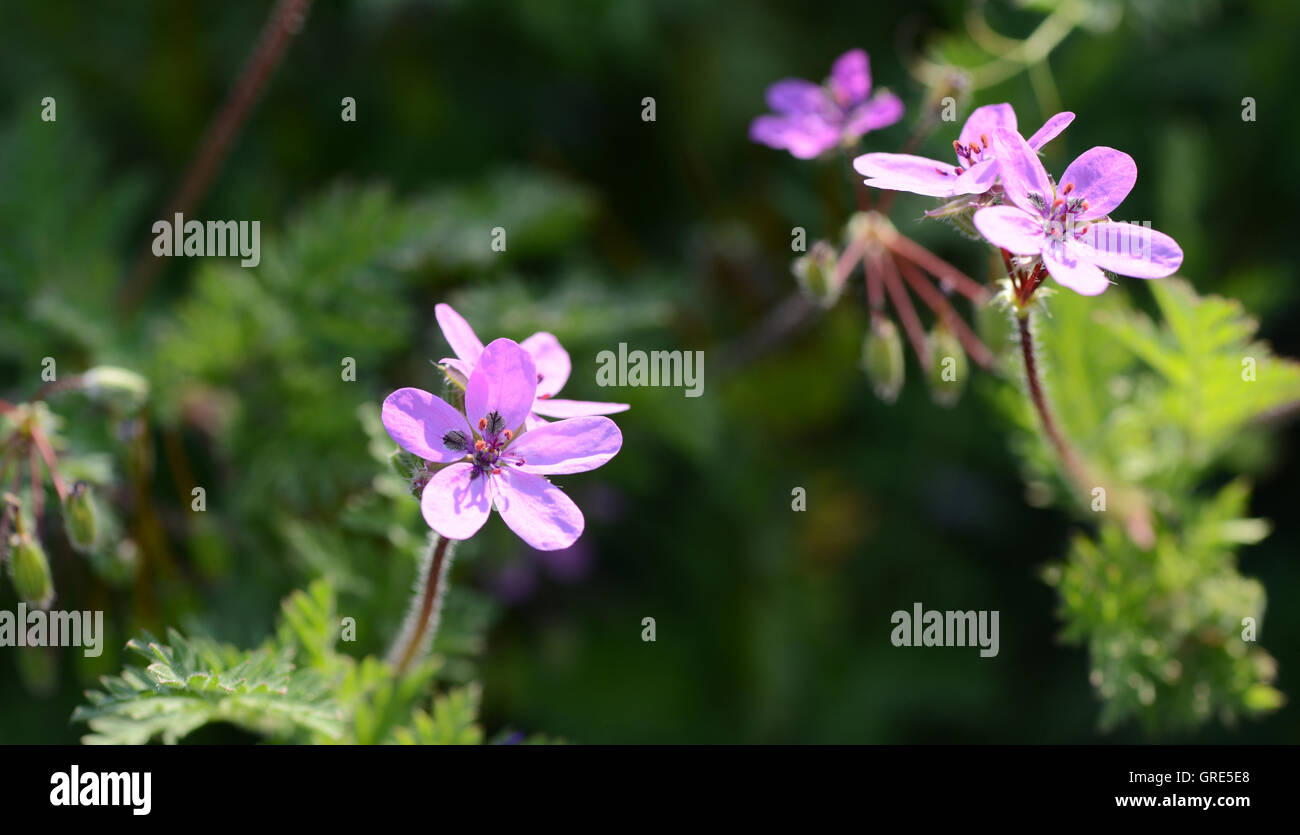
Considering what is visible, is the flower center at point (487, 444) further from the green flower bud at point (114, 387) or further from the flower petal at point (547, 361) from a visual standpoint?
the green flower bud at point (114, 387)

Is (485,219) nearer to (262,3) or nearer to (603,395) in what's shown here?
→ (603,395)

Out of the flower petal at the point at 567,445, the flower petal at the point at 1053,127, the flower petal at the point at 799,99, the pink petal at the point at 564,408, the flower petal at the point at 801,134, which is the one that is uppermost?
the flower petal at the point at 799,99

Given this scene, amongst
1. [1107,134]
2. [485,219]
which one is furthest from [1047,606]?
[485,219]

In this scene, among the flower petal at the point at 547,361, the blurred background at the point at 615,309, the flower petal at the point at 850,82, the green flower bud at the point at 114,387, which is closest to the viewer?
the flower petal at the point at 547,361

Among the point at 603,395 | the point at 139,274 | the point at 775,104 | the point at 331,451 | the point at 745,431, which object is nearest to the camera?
the point at 775,104

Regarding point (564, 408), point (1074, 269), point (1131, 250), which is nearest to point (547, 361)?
point (564, 408)

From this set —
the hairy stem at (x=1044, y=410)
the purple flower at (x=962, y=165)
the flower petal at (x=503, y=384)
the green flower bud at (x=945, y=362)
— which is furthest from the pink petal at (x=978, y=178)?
the flower petal at (x=503, y=384)
